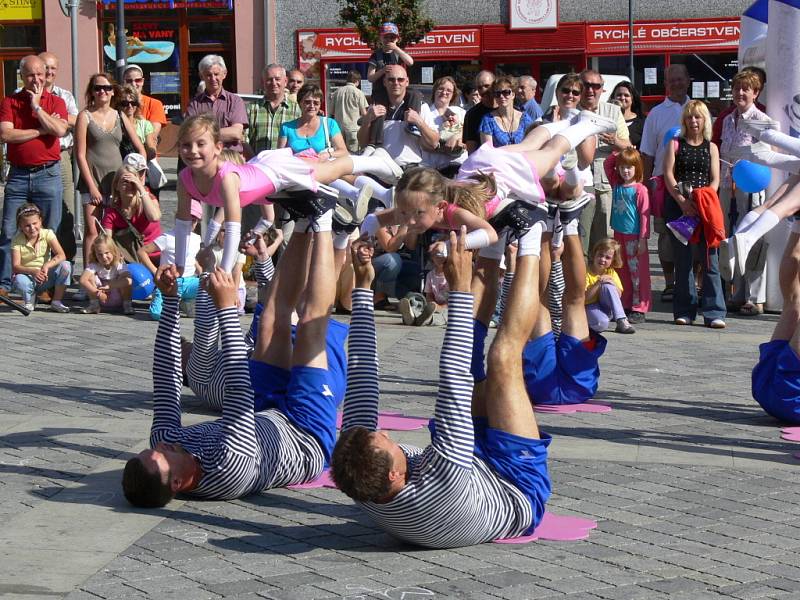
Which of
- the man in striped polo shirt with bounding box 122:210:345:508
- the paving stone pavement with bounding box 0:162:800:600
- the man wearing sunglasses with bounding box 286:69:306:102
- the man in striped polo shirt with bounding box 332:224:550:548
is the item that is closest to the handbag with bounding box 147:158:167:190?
the man wearing sunglasses with bounding box 286:69:306:102

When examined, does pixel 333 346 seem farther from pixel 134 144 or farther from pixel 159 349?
pixel 134 144

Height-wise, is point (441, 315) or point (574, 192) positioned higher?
point (574, 192)

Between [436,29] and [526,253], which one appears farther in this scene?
[436,29]

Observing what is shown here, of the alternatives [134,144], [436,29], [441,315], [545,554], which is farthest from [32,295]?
[436,29]

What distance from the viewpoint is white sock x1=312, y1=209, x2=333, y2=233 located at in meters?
7.16

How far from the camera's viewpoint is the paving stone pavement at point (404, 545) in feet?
16.1

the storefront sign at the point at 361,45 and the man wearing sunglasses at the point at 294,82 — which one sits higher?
the storefront sign at the point at 361,45

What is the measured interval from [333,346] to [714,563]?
252cm

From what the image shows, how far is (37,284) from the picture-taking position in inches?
465

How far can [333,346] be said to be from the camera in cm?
690

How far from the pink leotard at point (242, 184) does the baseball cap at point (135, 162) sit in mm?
4746

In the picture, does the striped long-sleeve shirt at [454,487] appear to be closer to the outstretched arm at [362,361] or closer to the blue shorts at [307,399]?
the outstretched arm at [362,361]

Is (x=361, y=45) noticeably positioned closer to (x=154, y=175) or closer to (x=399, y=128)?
(x=154, y=175)

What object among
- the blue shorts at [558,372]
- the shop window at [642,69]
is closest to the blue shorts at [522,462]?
the blue shorts at [558,372]
